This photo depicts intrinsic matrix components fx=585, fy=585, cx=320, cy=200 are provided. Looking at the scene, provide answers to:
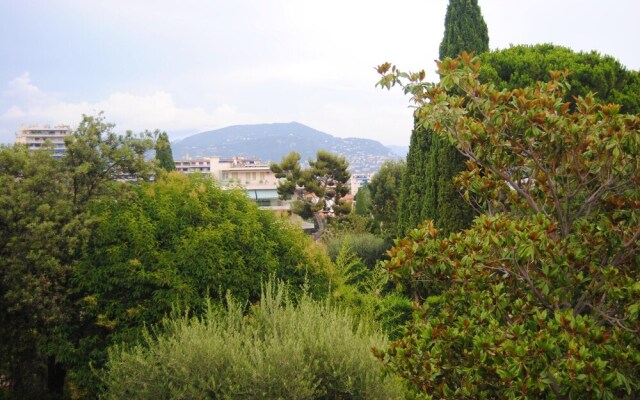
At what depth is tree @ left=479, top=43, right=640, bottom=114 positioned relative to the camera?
13.8 m

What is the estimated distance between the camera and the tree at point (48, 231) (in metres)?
8.48

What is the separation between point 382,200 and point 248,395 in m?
25.2

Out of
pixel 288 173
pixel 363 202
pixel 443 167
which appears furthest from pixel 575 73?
pixel 288 173

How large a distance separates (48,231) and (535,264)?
698 centimetres

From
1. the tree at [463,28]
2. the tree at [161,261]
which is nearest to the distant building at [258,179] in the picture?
the tree at [463,28]

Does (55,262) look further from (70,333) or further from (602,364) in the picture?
(602,364)

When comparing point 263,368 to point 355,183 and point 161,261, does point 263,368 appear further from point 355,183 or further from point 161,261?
point 355,183

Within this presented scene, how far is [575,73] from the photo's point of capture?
13953 millimetres

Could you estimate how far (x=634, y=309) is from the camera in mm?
3533

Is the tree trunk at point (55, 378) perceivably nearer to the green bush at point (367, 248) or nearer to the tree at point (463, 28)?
the green bush at point (367, 248)

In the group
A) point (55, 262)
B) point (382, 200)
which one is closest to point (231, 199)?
point (55, 262)

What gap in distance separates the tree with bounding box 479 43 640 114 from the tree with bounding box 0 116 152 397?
8.51m

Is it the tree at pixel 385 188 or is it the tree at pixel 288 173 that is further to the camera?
the tree at pixel 288 173

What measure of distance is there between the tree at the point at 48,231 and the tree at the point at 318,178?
22.2m
